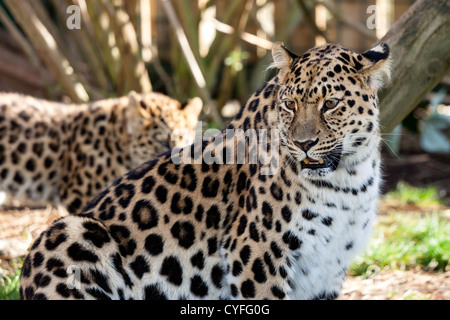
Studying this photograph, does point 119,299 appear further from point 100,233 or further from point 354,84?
point 354,84

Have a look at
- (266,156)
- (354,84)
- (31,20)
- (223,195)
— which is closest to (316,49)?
(354,84)

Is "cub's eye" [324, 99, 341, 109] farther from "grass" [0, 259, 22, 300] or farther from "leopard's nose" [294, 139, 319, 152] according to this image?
"grass" [0, 259, 22, 300]

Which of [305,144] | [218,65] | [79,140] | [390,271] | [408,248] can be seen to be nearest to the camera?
[305,144]

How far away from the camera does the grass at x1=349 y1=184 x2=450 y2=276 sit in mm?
7207

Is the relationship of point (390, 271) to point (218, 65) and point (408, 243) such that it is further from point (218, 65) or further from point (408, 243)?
point (218, 65)

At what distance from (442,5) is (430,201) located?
4.58 m

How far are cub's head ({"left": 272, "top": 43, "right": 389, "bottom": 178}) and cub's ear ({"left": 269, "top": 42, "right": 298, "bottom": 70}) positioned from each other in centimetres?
14

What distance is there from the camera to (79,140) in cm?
858

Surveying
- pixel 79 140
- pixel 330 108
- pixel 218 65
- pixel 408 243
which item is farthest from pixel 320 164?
pixel 218 65

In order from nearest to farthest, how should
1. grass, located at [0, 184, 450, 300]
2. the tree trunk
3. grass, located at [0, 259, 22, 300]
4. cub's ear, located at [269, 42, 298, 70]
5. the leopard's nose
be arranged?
the leopard's nose
cub's ear, located at [269, 42, 298, 70]
the tree trunk
grass, located at [0, 259, 22, 300]
grass, located at [0, 184, 450, 300]

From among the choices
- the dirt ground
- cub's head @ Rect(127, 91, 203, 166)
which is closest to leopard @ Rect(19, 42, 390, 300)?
the dirt ground

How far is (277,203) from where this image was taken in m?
4.84

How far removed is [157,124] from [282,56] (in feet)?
11.0

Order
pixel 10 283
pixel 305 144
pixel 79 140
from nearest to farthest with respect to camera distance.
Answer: pixel 305 144 < pixel 10 283 < pixel 79 140
